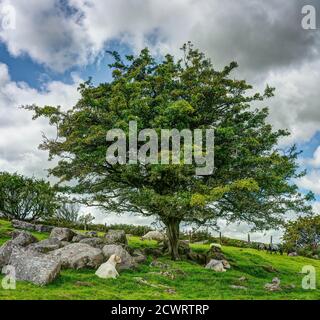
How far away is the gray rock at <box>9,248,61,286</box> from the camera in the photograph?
21.1 meters

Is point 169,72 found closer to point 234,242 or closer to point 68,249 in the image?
point 68,249

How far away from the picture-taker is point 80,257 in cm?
2627

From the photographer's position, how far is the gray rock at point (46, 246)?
2913cm

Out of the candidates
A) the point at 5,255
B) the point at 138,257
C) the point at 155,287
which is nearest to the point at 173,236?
the point at 138,257

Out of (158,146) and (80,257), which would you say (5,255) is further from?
(158,146)

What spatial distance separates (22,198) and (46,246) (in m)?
28.8

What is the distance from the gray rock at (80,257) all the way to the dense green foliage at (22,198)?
2905 cm

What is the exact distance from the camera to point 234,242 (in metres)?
65.9

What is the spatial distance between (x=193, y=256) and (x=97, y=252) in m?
12.0

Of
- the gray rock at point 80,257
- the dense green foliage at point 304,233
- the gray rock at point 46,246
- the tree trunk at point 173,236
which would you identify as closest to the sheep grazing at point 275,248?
the dense green foliage at point 304,233

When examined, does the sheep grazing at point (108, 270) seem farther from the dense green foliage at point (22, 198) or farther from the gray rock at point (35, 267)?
the dense green foliage at point (22, 198)

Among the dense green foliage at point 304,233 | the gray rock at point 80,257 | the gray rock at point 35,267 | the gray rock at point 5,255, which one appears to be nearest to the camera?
the gray rock at point 35,267

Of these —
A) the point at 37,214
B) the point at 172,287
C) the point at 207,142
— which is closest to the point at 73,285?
the point at 172,287
